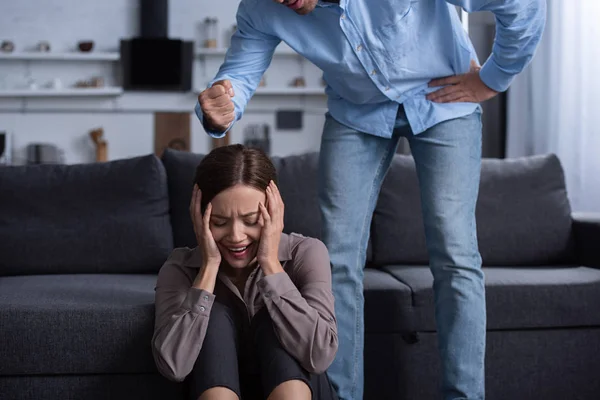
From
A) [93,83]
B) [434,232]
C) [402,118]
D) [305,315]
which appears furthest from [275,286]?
[93,83]

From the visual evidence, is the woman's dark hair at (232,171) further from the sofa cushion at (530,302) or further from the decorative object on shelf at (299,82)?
→ the decorative object on shelf at (299,82)

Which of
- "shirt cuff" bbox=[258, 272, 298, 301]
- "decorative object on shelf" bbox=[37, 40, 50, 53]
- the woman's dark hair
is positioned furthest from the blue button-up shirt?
"decorative object on shelf" bbox=[37, 40, 50, 53]

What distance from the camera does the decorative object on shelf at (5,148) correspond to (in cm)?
621

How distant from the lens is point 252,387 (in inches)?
59.6

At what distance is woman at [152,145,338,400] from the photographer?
1407 millimetres

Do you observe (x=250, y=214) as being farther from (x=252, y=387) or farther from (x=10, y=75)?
(x=10, y=75)

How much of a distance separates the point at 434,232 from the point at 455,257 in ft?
0.25

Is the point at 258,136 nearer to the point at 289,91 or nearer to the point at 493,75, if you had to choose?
the point at 289,91

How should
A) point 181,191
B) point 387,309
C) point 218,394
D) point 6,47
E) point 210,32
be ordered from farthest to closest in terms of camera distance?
point 210,32 < point 6,47 < point 181,191 < point 387,309 < point 218,394

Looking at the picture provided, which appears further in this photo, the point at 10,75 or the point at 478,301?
the point at 10,75

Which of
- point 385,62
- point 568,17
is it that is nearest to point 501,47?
point 385,62

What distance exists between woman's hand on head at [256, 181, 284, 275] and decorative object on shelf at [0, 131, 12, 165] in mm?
5281

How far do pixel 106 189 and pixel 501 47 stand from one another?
4.53ft

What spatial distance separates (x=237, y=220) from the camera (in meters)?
1.52
